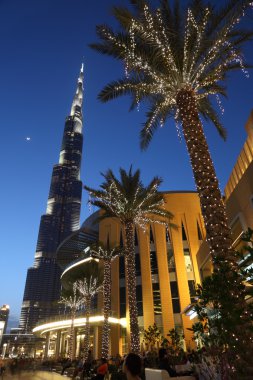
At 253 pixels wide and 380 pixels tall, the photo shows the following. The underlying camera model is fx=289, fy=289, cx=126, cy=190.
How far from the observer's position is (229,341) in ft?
15.4

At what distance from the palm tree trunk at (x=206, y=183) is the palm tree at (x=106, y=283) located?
15069 mm

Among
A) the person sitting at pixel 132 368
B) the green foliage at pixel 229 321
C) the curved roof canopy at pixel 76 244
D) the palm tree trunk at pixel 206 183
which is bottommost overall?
the person sitting at pixel 132 368

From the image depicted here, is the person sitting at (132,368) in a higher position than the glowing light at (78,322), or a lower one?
lower

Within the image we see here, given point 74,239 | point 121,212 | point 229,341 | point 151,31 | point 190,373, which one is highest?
point 74,239

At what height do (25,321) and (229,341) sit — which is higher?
(25,321)

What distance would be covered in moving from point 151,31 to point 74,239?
38537mm

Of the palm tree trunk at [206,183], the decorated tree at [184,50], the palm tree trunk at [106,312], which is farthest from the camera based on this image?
the palm tree trunk at [106,312]

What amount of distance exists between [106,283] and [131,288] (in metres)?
6.15

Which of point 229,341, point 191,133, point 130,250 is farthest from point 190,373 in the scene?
point 130,250

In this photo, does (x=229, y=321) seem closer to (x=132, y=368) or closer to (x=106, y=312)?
(x=132, y=368)

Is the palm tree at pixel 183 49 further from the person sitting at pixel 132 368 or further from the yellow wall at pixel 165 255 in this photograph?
the yellow wall at pixel 165 255

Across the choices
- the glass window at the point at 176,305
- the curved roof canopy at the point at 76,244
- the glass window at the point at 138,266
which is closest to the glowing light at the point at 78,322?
the glass window at the point at 138,266

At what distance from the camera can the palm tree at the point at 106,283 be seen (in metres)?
20.1

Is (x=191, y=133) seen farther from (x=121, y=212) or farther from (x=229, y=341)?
(x=121, y=212)
